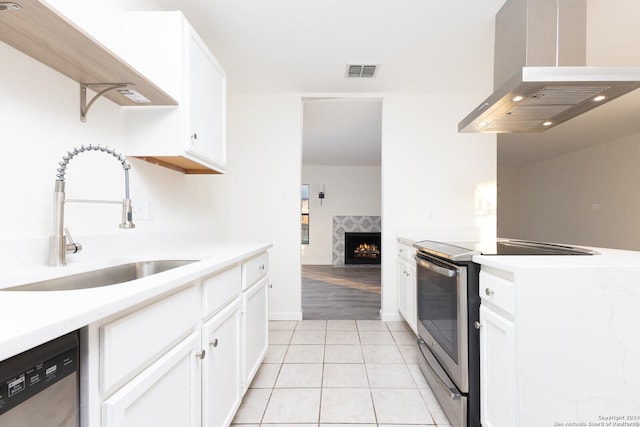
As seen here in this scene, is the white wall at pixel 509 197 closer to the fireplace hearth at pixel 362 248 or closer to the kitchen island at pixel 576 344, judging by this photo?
the fireplace hearth at pixel 362 248

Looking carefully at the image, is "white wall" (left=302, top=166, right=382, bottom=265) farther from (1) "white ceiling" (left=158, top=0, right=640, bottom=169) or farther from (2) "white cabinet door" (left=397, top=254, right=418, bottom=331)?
(2) "white cabinet door" (left=397, top=254, right=418, bottom=331)

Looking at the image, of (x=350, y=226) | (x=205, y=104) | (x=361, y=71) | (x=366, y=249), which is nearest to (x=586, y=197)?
(x=366, y=249)

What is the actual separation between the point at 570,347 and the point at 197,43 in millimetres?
2228

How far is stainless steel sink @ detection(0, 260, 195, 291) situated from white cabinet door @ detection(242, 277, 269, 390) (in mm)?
467

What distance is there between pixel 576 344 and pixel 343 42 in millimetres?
2293

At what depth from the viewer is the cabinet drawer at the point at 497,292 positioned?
1.31 m

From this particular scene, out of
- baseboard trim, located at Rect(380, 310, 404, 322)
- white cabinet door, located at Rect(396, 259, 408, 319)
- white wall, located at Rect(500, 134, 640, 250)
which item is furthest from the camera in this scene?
white wall, located at Rect(500, 134, 640, 250)

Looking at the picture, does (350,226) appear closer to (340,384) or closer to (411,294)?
(411,294)

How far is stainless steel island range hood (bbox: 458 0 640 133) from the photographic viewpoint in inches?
63.4

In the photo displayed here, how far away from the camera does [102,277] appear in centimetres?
141

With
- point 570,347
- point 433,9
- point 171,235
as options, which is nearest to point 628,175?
point 433,9

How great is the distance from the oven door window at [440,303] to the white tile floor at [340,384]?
14.9 inches

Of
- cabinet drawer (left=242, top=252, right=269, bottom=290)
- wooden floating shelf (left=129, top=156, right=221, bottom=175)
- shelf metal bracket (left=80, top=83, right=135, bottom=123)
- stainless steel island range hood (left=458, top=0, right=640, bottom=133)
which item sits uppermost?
stainless steel island range hood (left=458, top=0, right=640, bottom=133)

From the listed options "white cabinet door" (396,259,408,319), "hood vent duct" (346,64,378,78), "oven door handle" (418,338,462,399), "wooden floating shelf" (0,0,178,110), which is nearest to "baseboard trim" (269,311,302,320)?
"white cabinet door" (396,259,408,319)
